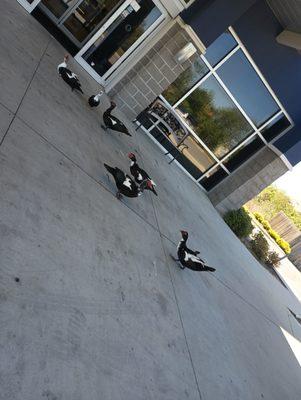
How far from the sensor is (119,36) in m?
10.9

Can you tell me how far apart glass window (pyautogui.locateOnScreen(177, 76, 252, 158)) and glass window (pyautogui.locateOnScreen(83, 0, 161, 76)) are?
2.71 metres

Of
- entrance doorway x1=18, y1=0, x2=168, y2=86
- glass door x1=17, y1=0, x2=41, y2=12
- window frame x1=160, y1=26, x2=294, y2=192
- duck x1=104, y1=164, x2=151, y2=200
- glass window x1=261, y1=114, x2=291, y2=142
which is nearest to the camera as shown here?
duck x1=104, y1=164, x2=151, y2=200

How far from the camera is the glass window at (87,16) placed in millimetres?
10930

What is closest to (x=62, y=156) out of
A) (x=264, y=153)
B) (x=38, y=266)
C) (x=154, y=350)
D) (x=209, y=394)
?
(x=38, y=266)

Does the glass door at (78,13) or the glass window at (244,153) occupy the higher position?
the glass window at (244,153)

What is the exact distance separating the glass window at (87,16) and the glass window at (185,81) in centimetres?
288

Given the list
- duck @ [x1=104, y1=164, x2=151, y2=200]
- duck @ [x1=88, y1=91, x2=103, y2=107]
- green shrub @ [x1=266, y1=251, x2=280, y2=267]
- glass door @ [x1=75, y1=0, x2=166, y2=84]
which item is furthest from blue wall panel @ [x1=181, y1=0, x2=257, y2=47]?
green shrub @ [x1=266, y1=251, x2=280, y2=267]

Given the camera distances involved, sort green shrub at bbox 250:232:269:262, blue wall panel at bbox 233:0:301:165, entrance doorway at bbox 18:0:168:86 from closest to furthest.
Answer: entrance doorway at bbox 18:0:168:86, blue wall panel at bbox 233:0:301:165, green shrub at bbox 250:232:269:262

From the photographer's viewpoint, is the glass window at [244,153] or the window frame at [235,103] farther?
the glass window at [244,153]

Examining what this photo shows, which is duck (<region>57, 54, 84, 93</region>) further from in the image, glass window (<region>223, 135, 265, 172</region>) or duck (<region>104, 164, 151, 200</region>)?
glass window (<region>223, 135, 265, 172</region>)

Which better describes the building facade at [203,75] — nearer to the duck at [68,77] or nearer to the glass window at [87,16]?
the glass window at [87,16]

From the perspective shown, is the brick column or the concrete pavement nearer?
the concrete pavement

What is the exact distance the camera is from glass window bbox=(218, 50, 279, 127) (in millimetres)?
12266

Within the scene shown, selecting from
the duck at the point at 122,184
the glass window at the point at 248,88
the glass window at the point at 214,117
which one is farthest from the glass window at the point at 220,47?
the duck at the point at 122,184
